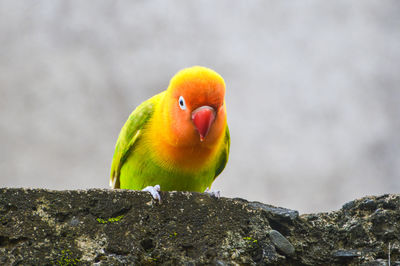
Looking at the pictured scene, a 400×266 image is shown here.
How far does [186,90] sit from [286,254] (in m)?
1.76

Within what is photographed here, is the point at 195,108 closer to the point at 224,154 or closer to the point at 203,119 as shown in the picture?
the point at 203,119

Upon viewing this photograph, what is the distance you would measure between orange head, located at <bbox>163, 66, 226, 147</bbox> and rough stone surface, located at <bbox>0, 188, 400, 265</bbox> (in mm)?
1135

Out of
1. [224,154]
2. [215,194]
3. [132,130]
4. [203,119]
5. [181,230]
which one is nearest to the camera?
[181,230]

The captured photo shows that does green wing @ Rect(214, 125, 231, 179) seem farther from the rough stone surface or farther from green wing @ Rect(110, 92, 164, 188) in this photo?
the rough stone surface

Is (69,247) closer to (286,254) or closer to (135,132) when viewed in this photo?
(286,254)

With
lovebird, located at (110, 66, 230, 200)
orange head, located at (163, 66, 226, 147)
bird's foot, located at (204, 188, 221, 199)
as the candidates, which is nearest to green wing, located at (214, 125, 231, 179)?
lovebird, located at (110, 66, 230, 200)

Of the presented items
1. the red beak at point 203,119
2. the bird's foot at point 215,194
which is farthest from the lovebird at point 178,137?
the bird's foot at point 215,194

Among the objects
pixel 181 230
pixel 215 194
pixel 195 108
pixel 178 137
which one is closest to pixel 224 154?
pixel 178 137

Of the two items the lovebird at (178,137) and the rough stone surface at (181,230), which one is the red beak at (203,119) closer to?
the lovebird at (178,137)

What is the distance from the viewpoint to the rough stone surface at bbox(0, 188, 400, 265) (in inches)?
94.6

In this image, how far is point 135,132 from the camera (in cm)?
454

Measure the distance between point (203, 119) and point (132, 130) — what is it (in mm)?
1051

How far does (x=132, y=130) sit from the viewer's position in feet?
14.9

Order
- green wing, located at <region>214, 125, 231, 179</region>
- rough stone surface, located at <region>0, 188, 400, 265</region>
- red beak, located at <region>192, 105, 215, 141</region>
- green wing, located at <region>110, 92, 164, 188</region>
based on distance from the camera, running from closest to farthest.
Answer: rough stone surface, located at <region>0, 188, 400, 265</region> < red beak, located at <region>192, 105, 215, 141</region> < green wing, located at <region>110, 92, 164, 188</region> < green wing, located at <region>214, 125, 231, 179</region>
